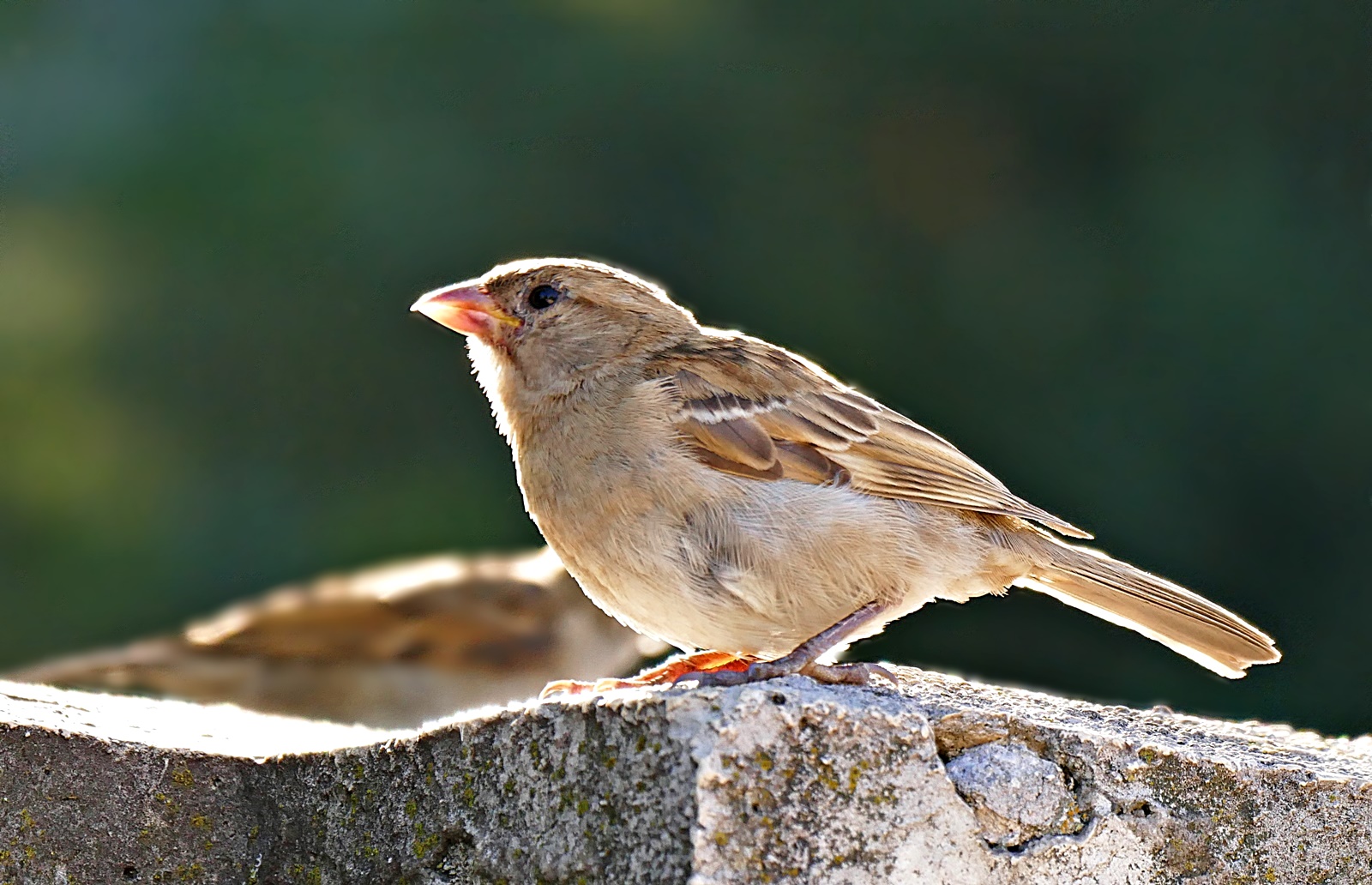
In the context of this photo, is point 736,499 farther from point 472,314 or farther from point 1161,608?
point 1161,608

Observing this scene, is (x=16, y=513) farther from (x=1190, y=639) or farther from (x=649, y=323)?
(x=1190, y=639)

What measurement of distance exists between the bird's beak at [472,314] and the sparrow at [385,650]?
6.44 feet

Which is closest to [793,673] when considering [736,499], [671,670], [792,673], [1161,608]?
[792,673]

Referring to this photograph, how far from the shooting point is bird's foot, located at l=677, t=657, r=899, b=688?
2375mm

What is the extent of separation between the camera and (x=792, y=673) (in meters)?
2.55

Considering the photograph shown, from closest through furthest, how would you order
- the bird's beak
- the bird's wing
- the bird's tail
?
the bird's wing, the bird's tail, the bird's beak

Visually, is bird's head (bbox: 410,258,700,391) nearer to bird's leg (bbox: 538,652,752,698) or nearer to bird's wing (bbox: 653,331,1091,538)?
bird's wing (bbox: 653,331,1091,538)

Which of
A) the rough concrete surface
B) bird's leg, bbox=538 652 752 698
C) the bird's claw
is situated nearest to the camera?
the rough concrete surface

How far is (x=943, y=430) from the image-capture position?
699 centimetres

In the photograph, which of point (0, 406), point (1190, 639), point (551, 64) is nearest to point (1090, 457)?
point (551, 64)

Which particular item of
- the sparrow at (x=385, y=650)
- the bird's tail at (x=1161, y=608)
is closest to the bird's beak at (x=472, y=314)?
the bird's tail at (x=1161, y=608)

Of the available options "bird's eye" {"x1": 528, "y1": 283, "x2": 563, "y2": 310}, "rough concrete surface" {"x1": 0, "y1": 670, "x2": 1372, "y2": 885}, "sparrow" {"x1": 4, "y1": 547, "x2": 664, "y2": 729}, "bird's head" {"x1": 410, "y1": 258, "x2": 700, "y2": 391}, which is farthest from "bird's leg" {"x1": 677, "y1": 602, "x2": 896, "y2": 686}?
"sparrow" {"x1": 4, "y1": 547, "x2": 664, "y2": 729}

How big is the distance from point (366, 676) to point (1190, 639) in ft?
9.06

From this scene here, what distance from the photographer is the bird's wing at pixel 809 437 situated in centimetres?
294
